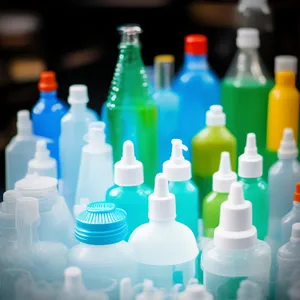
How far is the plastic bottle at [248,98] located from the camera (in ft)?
3.08

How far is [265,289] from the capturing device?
68 cm

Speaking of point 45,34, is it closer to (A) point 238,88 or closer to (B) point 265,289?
(A) point 238,88

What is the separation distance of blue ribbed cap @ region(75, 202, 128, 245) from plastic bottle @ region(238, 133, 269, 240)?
19 cm

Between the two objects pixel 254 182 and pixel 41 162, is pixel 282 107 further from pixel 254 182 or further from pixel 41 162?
pixel 41 162

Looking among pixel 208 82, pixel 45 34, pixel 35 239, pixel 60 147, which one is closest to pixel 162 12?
pixel 45 34

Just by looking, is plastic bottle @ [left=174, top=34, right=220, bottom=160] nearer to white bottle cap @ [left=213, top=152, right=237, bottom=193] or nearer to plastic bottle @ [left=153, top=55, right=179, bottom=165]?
plastic bottle @ [left=153, top=55, right=179, bottom=165]

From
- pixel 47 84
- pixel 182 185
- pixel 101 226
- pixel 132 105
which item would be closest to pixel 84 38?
pixel 47 84

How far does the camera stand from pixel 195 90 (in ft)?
3.18

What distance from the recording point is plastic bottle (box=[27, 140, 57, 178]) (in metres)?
0.86

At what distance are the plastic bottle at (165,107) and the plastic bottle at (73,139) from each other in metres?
0.11

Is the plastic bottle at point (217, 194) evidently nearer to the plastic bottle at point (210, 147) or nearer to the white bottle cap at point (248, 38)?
the plastic bottle at point (210, 147)

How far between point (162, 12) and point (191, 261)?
808 mm

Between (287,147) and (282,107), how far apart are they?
95mm

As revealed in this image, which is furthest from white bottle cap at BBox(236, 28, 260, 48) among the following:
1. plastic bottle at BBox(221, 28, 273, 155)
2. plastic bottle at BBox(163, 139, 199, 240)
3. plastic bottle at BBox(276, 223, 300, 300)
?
plastic bottle at BBox(276, 223, 300, 300)
